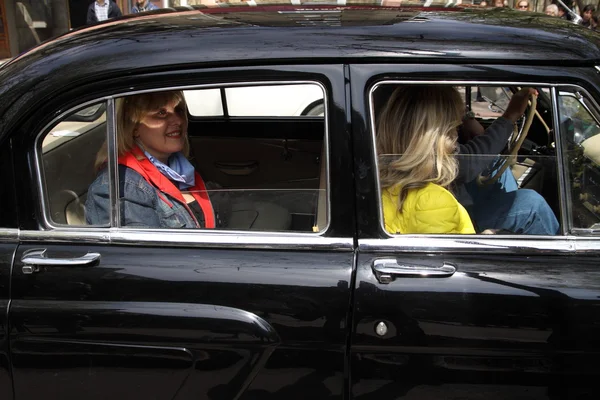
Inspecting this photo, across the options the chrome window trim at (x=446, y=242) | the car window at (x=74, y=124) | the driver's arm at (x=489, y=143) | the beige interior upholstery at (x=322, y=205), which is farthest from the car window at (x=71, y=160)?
the driver's arm at (x=489, y=143)

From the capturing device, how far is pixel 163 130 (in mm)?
2096

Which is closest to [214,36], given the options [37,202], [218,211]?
[218,211]

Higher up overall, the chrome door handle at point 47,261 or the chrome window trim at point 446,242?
the chrome window trim at point 446,242

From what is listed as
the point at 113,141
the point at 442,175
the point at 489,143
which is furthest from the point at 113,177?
the point at 489,143

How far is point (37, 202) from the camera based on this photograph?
179 centimetres

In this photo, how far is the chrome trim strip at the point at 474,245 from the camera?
1.72 metres

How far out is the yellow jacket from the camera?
74.5 inches

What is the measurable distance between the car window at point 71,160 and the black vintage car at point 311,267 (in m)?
0.04

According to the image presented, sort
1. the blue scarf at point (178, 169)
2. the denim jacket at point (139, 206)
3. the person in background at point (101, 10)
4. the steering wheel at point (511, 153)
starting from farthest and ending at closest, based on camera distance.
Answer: the person in background at point (101, 10) → the blue scarf at point (178, 169) → the steering wheel at point (511, 153) → the denim jacket at point (139, 206)

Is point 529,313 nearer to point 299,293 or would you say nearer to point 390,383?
point 390,383

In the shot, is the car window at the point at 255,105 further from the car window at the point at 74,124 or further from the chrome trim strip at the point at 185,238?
the chrome trim strip at the point at 185,238

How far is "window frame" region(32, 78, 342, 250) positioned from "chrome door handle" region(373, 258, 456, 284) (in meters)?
0.12

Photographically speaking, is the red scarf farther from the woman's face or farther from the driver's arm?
the driver's arm

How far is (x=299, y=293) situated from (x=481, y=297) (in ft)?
1.66
